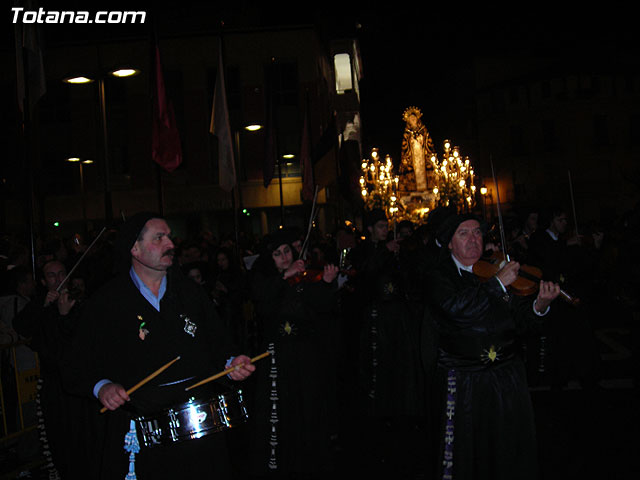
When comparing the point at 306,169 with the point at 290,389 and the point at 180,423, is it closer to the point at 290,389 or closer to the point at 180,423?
the point at 290,389

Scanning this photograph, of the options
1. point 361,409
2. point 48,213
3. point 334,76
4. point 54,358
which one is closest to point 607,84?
point 334,76

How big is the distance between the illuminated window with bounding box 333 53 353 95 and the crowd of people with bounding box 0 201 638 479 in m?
52.0

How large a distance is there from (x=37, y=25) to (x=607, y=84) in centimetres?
6025

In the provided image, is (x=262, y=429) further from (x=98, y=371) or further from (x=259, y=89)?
(x=259, y=89)

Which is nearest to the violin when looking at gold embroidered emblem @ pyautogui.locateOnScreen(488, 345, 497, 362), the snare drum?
gold embroidered emblem @ pyautogui.locateOnScreen(488, 345, 497, 362)

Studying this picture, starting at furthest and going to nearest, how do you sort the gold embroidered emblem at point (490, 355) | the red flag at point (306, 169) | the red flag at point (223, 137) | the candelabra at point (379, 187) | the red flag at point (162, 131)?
the candelabra at point (379, 187) → the red flag at point (306, 169) → the red flag at point (223, 137) → the red flag at point (162, 131) → the gold embroidered emblem at point (490, 355)

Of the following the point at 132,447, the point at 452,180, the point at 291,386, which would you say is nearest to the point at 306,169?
the point at 291,386

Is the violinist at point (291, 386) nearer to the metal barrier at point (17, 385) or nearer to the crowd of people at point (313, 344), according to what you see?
the crowd of people at point (313, 344)

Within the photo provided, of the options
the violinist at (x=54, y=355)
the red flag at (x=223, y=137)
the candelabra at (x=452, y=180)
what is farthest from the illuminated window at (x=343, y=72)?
the violinist at (x=54, y=355)

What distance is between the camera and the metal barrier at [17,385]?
7.44 metres

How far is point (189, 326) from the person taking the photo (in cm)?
434

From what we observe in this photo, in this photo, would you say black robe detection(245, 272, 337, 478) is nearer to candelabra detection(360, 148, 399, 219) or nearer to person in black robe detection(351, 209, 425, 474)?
person in black robe detection(351, 209, 425, 474)

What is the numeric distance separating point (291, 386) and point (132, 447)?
115 inches

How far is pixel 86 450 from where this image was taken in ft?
22.4
